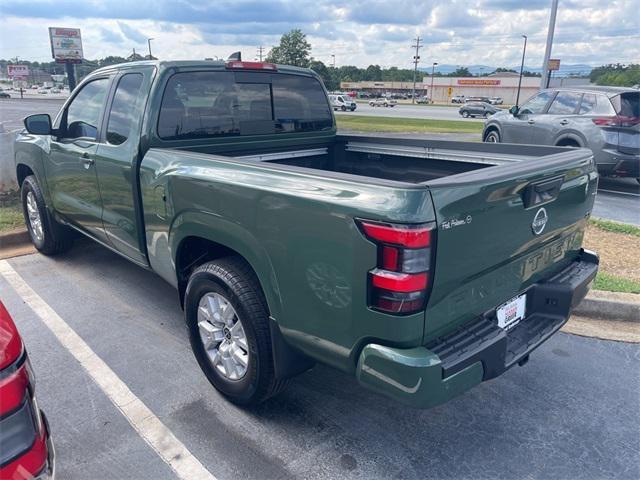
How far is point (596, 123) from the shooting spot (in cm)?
852

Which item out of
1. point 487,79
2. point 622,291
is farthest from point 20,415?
point 487,79

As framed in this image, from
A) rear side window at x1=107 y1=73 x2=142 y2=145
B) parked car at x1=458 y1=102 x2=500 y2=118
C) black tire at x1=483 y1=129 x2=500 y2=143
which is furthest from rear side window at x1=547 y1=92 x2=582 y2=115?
parked car at x1=458 y1=102 x2=500 y2=118

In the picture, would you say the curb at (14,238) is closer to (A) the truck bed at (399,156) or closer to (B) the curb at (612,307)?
(A) the truck bed at (399,156)

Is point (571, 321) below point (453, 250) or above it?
below

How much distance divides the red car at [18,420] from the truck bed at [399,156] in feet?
7.12

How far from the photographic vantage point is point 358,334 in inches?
86.4

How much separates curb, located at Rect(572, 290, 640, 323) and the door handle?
13.3ft

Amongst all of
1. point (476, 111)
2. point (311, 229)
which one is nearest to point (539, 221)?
point (311, 229)

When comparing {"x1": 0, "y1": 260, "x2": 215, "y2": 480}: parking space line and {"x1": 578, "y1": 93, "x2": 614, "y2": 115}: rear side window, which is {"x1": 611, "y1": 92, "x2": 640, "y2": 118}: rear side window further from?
{"x1": 0, "y1": 260, "x2": 215, "y2": 480}: parking space line

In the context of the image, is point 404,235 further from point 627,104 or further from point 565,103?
point 565,103

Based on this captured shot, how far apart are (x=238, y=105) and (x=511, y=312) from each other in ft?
8.31

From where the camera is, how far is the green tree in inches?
3263

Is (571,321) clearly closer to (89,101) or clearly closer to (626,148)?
(89,101)

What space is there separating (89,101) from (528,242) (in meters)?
3.71
